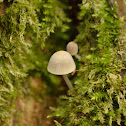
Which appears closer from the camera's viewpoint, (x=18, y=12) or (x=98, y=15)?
Result: (x=18, y=12)

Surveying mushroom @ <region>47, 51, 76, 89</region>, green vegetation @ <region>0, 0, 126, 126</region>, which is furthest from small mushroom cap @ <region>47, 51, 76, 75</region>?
green vegetation @ <region>0, 0, 126, 126</region>

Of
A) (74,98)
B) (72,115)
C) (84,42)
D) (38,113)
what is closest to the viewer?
(72,115)

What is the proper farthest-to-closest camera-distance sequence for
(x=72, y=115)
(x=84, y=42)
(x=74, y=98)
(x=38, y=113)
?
(x=38, y=113), (x=84, y=42), (x=74, y=98), (x=72, y=115)

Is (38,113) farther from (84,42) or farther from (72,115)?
(84,42)

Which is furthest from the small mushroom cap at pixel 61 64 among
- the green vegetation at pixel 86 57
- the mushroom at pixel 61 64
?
the green vegetation at pixel 86 57

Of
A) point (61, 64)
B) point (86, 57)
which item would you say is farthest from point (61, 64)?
point (86, 57)

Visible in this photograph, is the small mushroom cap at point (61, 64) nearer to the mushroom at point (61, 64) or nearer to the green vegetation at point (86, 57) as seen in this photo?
the mushroom at point (61, 64)


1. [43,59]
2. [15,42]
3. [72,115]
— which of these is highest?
[15,42]

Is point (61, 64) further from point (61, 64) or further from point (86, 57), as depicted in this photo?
point (86, 57)

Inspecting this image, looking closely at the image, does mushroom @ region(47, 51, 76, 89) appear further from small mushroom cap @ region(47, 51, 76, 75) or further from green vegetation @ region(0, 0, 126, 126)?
green vegetation @ region(0, 0, 126, 126)

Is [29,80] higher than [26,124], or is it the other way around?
[29,80]

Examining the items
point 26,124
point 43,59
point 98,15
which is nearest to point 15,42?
point 43,59
